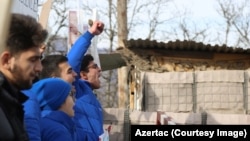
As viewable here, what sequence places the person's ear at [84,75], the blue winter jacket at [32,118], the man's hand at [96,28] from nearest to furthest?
the blue winter jacket at [32,118], the man's hand at [96,28], the person's ear at [84,75]

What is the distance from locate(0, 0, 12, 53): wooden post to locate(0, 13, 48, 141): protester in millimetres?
74

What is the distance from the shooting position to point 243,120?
9391 mm

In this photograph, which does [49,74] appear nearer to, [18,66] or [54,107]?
[54,107]

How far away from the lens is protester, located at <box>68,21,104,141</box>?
4.46 meters

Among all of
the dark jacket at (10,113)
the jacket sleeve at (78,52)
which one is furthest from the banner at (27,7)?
the jacket sleeve at (78,52)

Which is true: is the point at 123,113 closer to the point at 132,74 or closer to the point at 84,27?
the point at 132,74

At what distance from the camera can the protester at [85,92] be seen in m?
4.46

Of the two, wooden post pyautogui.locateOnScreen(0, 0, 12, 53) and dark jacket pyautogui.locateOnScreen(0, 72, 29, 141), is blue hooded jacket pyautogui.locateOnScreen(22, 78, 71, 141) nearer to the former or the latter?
dark jacket pyautogui.locateOnScreen(0, 72, 29, 141)

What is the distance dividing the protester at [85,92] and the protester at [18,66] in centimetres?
174

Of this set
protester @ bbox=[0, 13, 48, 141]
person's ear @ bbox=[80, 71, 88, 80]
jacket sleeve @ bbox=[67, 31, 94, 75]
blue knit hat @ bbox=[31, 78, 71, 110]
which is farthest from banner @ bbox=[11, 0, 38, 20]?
person's ear @ bbox=[80, 71, 88, 80]

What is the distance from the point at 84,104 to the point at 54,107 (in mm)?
1282

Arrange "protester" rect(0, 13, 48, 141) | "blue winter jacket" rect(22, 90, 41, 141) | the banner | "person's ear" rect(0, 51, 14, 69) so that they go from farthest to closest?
the banner < "blue winter jacket" rect(22, 90, 41, 141) < "person's ear" rect(0, 51, 14, 69) < "protester" rect(0, 13, 48, 141)

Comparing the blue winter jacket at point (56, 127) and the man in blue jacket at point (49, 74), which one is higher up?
the man in blue jacket at point (49, 74)

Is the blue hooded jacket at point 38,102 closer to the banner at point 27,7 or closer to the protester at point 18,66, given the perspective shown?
the protester at point 18,66
